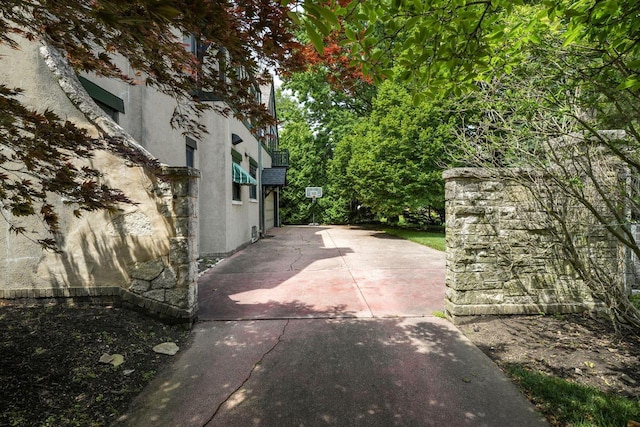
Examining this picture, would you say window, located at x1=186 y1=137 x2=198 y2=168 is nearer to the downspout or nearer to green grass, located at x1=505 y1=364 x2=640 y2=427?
the downspout

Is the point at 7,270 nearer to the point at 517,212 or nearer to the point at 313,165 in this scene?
the point at 517,212

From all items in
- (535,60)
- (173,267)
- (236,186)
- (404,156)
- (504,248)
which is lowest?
(173,267)

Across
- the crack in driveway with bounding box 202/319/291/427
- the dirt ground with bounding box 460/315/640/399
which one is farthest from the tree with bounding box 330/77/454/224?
the crack in driveway with bounding box 202/319/291/427

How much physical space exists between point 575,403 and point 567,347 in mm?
1278

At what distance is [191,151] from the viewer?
9125 mm

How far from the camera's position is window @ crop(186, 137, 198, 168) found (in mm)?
8781

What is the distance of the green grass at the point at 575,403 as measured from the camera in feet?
7.82

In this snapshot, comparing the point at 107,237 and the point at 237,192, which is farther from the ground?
the point at 237,192

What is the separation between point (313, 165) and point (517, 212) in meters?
24.1

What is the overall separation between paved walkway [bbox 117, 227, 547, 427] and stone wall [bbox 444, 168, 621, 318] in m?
0.77

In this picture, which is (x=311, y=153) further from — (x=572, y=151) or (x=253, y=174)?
(x=572, y=151)

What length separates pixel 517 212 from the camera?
171 inches

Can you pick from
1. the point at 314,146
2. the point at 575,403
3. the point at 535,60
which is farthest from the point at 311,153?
the point at 575,403

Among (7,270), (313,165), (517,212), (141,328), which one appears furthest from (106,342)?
(313,165)
